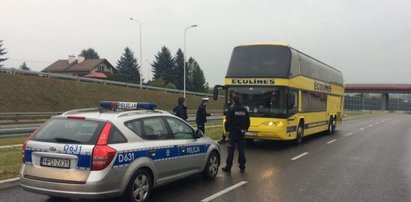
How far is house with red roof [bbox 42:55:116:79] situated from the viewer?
101062mm

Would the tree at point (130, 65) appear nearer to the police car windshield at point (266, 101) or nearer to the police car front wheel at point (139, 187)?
the police car windshield at point (266, 101)

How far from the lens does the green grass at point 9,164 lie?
366 inches

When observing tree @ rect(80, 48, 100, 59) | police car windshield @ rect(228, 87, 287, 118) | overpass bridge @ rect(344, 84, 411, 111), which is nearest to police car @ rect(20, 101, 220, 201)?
police car windshield @ rect(228, 87, 287, 118)

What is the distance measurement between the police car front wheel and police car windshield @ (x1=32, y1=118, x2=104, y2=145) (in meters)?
0.88

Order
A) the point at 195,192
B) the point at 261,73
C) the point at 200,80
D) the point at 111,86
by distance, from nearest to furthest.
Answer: the point at 195,192, the point at 261,73, the point at 111,86, the point at 200,80

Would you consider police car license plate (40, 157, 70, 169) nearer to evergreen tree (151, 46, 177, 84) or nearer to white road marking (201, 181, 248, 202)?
white road marking (201, 181, 248, 202)

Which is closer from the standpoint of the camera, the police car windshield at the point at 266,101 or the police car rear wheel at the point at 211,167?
the police car rear wheel at the point at 211,167

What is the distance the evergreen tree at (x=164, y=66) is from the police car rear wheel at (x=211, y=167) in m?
85.1

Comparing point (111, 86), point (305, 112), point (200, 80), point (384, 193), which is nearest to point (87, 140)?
point (384, 193)

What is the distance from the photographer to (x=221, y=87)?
15.9m

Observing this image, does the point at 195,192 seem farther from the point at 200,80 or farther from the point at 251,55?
the point at 200,80

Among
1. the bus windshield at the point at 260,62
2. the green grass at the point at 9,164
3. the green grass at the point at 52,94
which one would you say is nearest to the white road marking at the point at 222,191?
the green grass at the point at 9,164

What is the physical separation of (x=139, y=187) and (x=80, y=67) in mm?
100930

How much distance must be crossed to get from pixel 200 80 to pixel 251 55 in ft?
249
